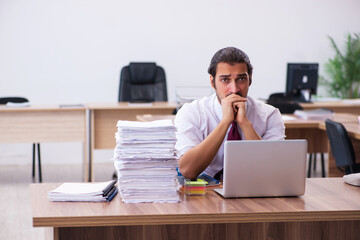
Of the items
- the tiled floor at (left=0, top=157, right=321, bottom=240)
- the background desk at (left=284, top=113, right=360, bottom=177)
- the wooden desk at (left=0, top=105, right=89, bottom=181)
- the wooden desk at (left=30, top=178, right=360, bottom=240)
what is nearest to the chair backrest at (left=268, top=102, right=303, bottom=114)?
the background desk at (left=284, top=113, right=360, bottom=177)

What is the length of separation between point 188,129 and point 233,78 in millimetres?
319

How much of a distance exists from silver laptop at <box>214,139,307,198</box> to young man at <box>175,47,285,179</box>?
0.35m

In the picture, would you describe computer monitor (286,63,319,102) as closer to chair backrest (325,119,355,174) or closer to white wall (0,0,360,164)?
white wall (0,0,360,164)

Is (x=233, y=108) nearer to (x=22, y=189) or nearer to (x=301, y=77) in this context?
(x=22, y=189)

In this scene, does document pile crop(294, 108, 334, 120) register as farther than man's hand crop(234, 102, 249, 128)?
Yes

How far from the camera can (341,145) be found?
11.8 feet

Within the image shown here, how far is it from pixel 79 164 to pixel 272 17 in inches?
134

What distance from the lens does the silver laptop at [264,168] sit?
1.75 m

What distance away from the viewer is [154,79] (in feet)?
19.7

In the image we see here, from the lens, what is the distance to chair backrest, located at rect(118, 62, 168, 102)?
588cm

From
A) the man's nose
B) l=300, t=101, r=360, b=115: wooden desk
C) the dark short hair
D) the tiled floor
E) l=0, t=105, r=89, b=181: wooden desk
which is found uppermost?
the dark short hair

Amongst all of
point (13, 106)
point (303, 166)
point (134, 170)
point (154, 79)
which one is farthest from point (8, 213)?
point (303, 166)

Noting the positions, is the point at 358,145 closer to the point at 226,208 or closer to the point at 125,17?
the point at 226,208

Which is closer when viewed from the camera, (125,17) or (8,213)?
(8,213)
